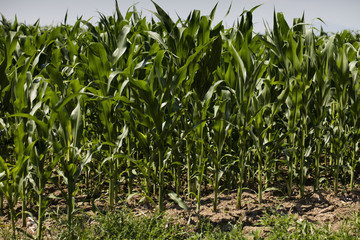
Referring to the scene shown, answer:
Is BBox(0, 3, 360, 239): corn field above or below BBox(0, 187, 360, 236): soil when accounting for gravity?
above

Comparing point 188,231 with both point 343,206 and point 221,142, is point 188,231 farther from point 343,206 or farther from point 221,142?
point 343,206

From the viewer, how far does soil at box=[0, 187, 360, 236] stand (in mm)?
2701

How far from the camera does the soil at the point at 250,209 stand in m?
2.70

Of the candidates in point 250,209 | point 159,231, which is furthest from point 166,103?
point 250,209

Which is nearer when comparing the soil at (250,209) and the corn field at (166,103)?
the corn field at (166,103)

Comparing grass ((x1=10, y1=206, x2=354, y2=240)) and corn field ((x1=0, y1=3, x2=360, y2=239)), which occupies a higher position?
corn field ((x1=0, y1=3, x2=360, y2=239))

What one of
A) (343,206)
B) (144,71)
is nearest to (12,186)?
(144,71)

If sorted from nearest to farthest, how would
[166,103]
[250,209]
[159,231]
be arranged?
[159,231], [166,103], [250,209]

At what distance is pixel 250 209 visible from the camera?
295 centimetres

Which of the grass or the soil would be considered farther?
the soil

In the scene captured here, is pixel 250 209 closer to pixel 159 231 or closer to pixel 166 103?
pixel 159 231

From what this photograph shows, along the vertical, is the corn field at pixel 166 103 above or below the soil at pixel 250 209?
above

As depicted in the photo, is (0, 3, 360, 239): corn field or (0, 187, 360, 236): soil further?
(0, 187, 360, 236): soil

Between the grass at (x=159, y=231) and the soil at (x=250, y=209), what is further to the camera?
the soil at (x=250, y=209)
